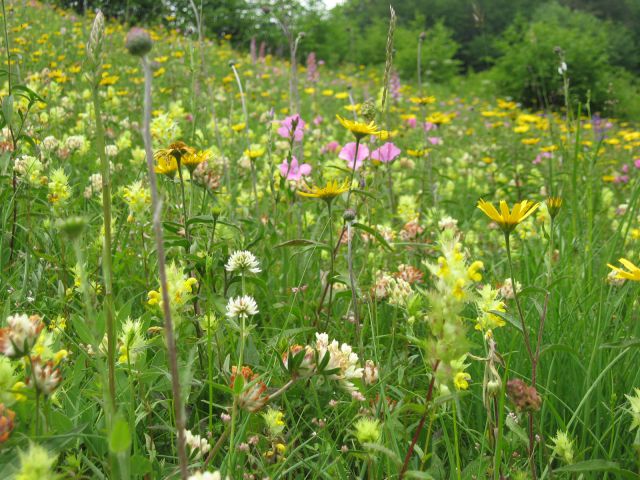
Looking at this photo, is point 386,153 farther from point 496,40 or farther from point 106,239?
point 496,40

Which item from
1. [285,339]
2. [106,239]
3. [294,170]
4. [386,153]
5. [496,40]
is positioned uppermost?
[496,40]

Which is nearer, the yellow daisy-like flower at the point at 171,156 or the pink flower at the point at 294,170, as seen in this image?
the yellow daisy-like flower at the point at 171,156

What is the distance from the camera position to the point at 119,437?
53cm

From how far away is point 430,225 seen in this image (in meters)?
2.24

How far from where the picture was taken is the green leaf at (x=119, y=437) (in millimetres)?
526

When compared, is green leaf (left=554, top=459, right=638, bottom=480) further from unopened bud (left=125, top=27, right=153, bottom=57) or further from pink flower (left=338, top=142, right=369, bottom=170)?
pink flower (left=338, top=142, right=369, bottom=170)

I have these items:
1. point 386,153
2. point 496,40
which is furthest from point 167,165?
point 496,40

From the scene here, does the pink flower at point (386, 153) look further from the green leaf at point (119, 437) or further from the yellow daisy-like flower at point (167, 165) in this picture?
the green leaf at point (119, 437)

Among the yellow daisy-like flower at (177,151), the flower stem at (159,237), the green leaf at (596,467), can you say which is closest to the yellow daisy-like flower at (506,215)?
the green leaf at (596,467)

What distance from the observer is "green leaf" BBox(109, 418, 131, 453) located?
1.73ft

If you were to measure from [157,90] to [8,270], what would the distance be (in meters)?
4.02

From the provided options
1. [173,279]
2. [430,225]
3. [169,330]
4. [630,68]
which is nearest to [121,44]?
[430,225]

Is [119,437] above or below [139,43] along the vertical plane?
below

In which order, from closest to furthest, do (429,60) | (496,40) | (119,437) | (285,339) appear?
(119,437) < (285,339) < (496,40) < (429,60)
